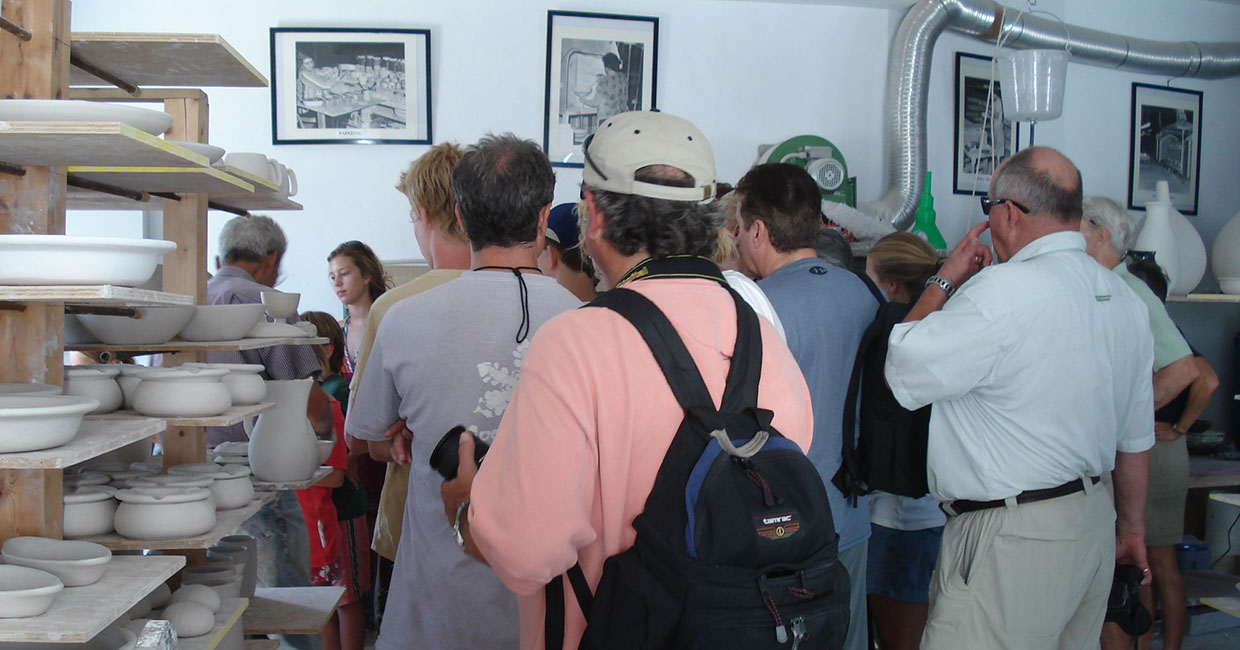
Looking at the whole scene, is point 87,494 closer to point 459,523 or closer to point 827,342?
point 459,523

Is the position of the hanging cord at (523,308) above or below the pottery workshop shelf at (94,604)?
above

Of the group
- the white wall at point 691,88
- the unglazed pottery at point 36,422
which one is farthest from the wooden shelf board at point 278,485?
the white wall at point 691,88

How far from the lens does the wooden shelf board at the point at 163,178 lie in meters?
1.67

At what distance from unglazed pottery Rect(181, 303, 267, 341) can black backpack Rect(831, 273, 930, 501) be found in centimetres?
138

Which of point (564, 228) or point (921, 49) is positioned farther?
point (921, 49)

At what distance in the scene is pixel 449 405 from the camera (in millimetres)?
1607

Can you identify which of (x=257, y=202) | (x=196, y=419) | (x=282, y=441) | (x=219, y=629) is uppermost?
(x=257, y=202)

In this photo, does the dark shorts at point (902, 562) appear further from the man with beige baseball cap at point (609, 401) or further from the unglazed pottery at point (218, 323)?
the unglazed pottery at point (218, 323)

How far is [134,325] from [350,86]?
2624 mm

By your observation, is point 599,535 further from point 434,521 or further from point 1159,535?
point 1159,535

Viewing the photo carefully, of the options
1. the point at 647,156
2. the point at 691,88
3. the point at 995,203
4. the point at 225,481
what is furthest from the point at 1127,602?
the point at 691,88

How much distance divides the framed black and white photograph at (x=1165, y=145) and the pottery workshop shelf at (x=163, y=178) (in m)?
4.78

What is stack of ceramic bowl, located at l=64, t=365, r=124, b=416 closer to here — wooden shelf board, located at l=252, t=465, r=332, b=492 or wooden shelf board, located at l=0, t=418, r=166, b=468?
wooden shelf board, located at l=0, t=418, r=166, b=468

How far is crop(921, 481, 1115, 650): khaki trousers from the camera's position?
197 cm
